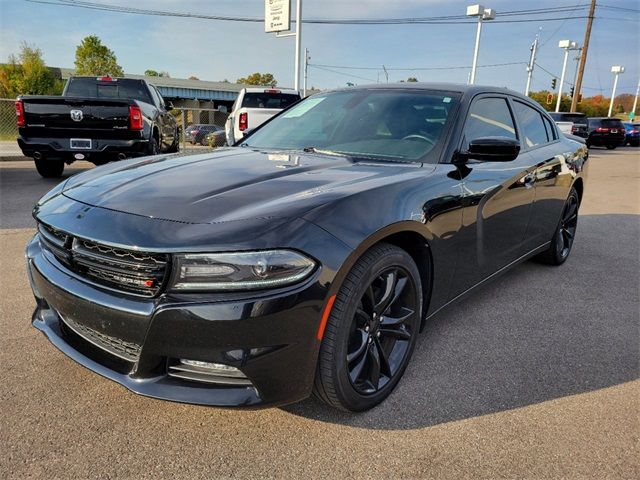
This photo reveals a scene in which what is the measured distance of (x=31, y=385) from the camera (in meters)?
2.35

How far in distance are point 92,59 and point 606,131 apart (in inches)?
1884

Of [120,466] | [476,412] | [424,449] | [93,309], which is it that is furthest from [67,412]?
[476,412]

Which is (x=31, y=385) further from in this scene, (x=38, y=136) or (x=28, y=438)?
(x=38, y=136)

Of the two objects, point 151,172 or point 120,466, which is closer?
point 120,466

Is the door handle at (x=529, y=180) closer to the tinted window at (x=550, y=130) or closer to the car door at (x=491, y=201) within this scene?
the car door at (x=491, y=201)

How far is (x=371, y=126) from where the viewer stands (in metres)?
3.12

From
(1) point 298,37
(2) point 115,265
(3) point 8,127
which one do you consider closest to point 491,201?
(2) point 115,265

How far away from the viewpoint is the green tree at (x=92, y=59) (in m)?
49.9

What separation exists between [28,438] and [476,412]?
6.49ft

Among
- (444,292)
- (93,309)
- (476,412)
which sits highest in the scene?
(93,309)

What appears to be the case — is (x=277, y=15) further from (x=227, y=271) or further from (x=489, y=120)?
(x=227, y=271)

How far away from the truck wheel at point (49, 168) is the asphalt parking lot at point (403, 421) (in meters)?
6.00

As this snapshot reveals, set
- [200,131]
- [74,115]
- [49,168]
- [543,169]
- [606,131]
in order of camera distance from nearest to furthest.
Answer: [543,169] < [74,115] < [49,168] < [606,131] < [200,131]

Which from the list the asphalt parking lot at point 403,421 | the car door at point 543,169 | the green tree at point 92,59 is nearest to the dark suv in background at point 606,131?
the car door at point 543,169
